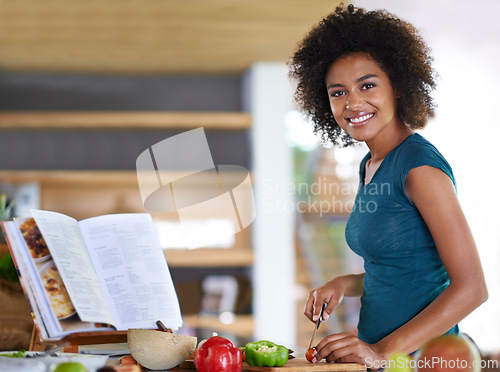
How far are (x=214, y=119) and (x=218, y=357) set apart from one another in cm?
314

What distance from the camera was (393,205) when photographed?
1.32 meters

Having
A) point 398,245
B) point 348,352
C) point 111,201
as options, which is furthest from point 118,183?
point 348,352

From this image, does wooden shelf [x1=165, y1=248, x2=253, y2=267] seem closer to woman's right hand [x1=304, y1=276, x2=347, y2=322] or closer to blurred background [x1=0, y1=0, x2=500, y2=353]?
blurred background [x1=0, y1=0, x2=500, y2=353]

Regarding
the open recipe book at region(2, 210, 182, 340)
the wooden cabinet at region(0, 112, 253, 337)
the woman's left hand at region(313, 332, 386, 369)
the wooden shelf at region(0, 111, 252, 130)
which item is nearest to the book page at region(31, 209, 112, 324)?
the open recipe book at region(2, 210, 182, 340)

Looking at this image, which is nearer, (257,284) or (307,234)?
(257,284)

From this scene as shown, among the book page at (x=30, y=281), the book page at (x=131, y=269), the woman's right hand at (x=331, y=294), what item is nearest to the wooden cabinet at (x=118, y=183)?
the woman's right hand at (x=331, y=294)

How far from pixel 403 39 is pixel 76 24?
2.38m

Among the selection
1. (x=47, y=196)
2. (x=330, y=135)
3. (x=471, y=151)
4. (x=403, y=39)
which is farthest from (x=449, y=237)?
(x=47, y=196)

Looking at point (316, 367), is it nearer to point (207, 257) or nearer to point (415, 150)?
point (415, 150)

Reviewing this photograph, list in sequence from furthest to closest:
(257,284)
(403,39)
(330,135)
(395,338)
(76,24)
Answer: (257,284) < (76,24) < (330,135) < (403,39) < (395,338)

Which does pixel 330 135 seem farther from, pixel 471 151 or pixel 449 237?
pixel 471 151

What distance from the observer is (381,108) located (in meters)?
1.43

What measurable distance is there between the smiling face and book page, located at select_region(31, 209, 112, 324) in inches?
26.5

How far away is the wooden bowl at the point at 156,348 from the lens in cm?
121
